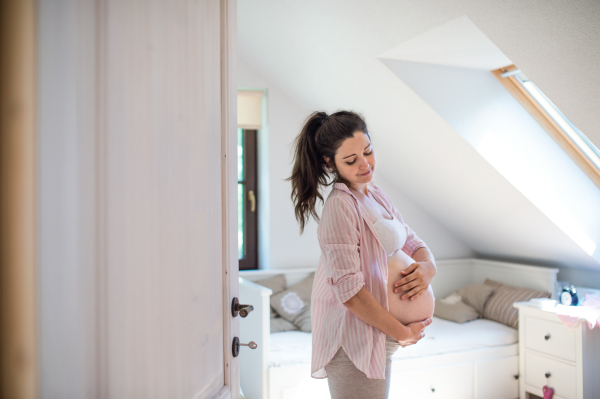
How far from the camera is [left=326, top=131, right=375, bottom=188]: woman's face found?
4.18ft

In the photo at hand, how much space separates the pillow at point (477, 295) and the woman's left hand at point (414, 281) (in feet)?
8.33

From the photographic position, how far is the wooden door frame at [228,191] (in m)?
1.03

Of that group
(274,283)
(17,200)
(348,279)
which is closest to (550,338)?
(274,283)

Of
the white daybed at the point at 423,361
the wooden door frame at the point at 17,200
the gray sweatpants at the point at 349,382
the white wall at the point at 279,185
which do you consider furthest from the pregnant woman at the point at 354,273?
the white wall at the point at 279,185

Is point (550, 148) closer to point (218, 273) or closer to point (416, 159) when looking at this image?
point (416, 159)

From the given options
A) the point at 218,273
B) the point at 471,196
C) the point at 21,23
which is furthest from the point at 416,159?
the point at 21,23

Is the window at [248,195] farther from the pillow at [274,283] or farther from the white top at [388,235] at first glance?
the white top at [388,235]

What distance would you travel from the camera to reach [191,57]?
87 centimetres

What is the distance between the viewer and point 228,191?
3.45ft

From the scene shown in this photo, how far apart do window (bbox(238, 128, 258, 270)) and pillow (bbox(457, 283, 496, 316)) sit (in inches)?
68.6

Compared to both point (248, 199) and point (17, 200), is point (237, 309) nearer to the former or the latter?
point (17, 200)

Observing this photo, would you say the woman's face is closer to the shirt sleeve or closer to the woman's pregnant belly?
the shirt sleeve

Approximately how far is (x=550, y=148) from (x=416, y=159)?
853 mm

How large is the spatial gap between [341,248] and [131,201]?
64 centimetres
